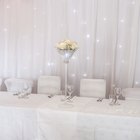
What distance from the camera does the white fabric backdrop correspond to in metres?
4.00

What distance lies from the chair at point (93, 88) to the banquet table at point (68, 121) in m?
0.57

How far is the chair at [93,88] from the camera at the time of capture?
354cm

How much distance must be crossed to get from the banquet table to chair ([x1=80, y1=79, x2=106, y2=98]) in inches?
22.3

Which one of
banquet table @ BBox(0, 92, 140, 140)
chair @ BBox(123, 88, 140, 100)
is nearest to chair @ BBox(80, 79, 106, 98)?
chair @ BBox(123, 88, 140, 100)

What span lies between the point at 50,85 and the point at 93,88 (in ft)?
2.05

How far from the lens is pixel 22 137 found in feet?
9.05

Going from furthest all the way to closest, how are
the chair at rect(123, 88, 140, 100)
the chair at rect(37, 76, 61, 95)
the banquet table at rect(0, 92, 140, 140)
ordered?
the chair at rect(37, 76, 61, 95)
the chair at rect(123, 88, 140, 100)
the banquet table at rect(0, 92, 140, 140)

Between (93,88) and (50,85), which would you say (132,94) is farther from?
(50,85)

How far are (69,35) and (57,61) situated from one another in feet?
1.51

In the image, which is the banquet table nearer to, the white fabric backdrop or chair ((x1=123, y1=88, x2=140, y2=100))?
chair ((x1=123, y1=88, x2=140, y2=100))

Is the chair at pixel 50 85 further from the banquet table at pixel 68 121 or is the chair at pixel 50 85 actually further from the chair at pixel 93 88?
the banquet table at pixel 68 121

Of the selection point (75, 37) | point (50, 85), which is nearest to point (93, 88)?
point (50, 85)

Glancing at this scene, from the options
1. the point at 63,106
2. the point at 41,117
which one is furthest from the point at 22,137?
the point at 63,106

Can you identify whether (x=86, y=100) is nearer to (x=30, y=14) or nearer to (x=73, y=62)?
(x=73, y=62)
